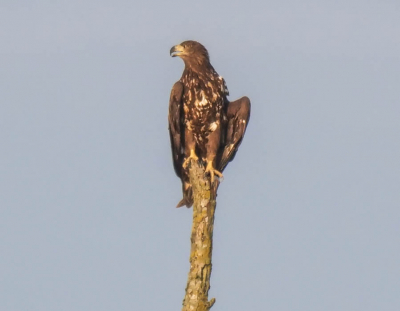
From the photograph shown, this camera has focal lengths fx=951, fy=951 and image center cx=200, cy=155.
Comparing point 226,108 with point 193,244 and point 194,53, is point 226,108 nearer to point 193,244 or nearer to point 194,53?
point 194,53

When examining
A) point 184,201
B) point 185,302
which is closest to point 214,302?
point 185,302

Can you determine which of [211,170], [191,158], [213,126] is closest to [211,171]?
[211,170]

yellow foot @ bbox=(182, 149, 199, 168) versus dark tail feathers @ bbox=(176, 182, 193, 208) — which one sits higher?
yellow foot @ bbox=(182, 149, 199, 168)

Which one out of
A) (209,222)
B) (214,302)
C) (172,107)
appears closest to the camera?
(214,302)

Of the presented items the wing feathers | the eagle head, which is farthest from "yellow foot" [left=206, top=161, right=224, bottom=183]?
the eagle head

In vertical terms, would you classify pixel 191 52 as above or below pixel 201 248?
above

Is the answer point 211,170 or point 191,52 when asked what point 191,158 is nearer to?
point 211,170

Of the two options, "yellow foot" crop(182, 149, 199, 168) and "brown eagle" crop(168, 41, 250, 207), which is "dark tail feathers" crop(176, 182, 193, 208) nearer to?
"brown eagle" crop(168, 41, 250, 207)
